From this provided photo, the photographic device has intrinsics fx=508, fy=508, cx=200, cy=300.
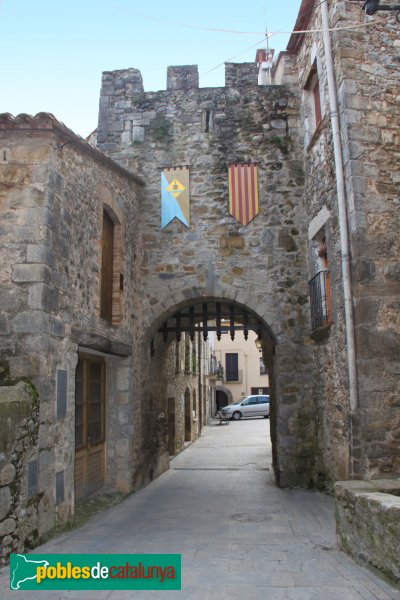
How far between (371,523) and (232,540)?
154 centimetres

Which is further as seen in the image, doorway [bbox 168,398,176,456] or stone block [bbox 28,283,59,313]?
doorway [bbox 168,398,176,456]

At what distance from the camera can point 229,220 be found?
780 centimetres

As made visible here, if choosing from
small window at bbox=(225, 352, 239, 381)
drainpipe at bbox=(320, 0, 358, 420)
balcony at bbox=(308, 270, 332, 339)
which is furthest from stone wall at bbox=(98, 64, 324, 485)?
small window at bbox=(225, 352, 239, 381)

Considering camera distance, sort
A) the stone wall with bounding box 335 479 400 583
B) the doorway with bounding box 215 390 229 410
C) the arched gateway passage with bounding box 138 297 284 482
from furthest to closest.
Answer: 1. the doorway with bounding box 215 390 229 410
2. the arched gateway passage with bounding box 138 297 284 482
3. the stone wall with bounding box 335 479 400 583

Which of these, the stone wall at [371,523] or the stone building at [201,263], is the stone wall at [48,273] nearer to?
the stone building at [201,263]

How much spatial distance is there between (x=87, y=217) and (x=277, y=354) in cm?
337

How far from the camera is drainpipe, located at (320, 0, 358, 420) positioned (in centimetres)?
528

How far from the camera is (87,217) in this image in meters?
5.84

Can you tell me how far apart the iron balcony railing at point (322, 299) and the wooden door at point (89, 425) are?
2.98m

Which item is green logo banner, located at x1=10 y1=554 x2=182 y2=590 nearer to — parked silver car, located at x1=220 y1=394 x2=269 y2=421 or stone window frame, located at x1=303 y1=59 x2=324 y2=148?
stone window frame, located at x1=303 y1=59 x2=324 y2=148

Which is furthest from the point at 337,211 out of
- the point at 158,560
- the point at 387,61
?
the point at 158,560

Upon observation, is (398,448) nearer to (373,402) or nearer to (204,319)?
(373,402)

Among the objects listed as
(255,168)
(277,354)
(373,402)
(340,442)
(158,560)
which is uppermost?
(255,168)

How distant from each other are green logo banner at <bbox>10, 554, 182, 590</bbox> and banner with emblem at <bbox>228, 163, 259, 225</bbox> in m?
5.09
